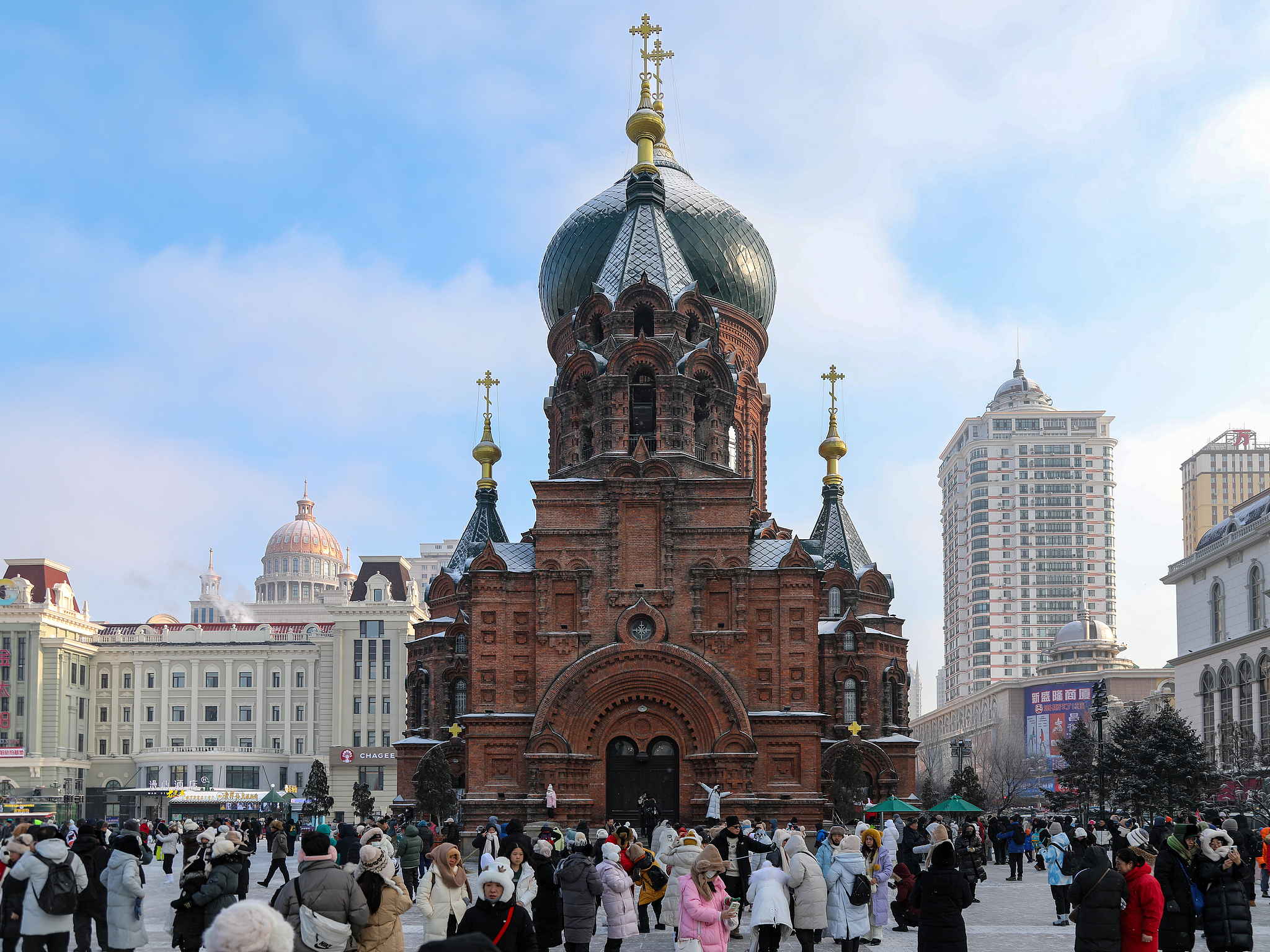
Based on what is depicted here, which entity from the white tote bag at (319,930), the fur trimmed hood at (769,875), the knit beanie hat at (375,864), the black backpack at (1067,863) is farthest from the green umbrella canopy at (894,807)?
the white tote bag at (319,930)

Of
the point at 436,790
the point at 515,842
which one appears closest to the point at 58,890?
the point at 515,842

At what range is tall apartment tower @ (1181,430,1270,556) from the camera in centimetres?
14962

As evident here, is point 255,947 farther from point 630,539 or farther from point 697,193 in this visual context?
point 697,193

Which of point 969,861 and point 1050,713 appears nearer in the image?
point 969,861

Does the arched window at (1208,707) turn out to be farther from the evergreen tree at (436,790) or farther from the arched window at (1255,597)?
Answer: the evergreen tree at (436,790)

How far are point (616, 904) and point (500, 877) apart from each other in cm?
450

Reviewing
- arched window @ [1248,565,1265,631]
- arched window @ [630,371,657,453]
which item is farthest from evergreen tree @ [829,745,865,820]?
arched window @ [1248,565,1265,631]

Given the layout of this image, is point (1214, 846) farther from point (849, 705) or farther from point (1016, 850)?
point (849, 705)

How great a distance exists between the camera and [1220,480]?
151125 millimetres

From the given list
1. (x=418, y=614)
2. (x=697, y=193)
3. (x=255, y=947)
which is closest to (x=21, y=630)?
(x=418, y=614)

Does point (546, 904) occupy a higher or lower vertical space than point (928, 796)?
higher

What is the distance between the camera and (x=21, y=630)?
3312 inches

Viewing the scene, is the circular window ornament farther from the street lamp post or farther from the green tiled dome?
the green tiled dome

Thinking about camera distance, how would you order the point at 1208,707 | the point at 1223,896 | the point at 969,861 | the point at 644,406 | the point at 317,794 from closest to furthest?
the point at 1223,896
the point at 969,861
the point at 644,406
the point at 317,794
the point at 1208,707
